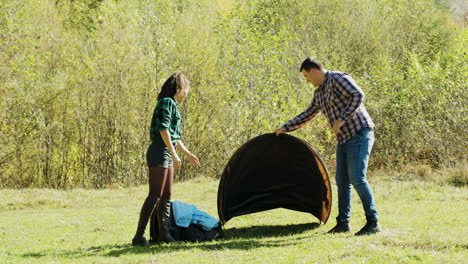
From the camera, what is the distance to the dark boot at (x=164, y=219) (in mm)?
5535

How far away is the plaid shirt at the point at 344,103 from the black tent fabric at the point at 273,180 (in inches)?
30.5

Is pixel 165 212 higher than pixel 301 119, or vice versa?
pixel 301 119

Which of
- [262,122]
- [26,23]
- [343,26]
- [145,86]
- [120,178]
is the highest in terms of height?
[343,26]

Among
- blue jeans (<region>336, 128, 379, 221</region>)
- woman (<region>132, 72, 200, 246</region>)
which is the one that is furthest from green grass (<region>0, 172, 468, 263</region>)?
woman (<region>132, 72, 200, 246</region>)

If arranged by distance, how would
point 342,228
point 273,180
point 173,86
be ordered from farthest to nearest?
point 273,180 < point 342,228 < point 173,86

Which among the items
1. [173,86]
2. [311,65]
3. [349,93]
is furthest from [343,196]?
[173,86]

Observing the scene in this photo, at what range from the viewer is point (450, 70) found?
14586mm

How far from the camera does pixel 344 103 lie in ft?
18.2

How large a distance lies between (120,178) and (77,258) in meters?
10.5

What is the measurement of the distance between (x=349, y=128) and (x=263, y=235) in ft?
5.54

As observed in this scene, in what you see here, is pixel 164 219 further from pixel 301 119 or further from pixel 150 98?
pixel 150 98

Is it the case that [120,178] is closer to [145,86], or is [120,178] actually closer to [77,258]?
[145,86]

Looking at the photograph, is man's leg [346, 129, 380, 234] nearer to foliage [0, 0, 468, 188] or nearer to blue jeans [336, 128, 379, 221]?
blue jeans [336, 128, 379, 221]

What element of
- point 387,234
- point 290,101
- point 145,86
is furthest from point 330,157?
point 387,234
